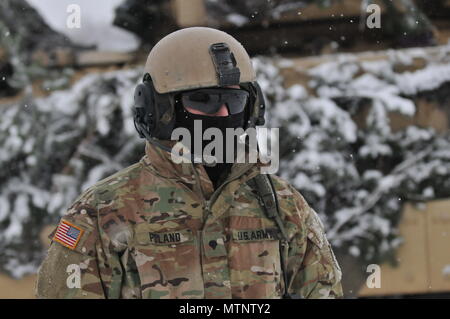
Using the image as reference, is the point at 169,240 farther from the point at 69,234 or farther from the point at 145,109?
the point at 145,109

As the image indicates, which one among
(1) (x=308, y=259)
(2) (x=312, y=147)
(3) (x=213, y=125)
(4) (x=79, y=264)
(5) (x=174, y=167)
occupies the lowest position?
(2) (x=312, y=147)

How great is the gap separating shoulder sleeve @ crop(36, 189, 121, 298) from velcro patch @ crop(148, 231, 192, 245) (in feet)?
0.42

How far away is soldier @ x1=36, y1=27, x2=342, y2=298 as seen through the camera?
6.31 feet

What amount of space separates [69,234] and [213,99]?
25.1 inches

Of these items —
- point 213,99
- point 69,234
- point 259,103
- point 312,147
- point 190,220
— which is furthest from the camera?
point 312,147

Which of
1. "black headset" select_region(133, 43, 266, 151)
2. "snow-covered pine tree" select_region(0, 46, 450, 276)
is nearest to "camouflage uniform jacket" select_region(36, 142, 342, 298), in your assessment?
"black headset" select_region(133, 43, 266, 151)

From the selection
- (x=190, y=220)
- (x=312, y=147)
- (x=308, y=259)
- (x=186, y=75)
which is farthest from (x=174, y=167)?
(x=312, y=147)

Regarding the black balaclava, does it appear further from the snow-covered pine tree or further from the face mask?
the snow-covered pine tree

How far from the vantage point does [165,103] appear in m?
2.17

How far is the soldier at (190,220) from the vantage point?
1923 millimetres

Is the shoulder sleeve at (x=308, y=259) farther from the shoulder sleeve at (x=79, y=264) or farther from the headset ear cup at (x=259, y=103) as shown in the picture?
the shoulder sleeve at (x=79, y=264)

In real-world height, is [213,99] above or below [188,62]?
below

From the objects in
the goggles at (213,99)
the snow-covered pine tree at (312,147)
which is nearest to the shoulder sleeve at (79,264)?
the goggles at (213,99)
